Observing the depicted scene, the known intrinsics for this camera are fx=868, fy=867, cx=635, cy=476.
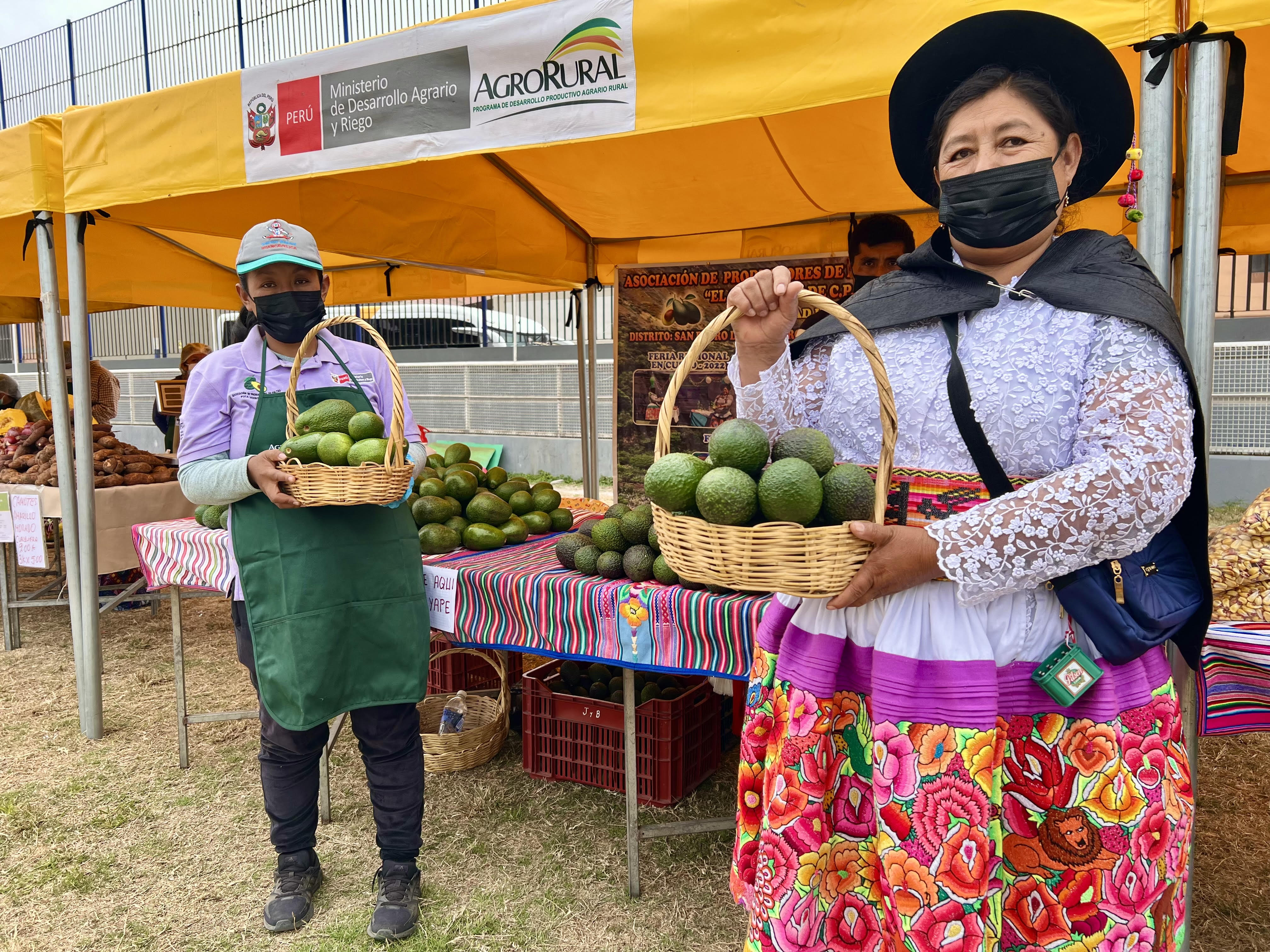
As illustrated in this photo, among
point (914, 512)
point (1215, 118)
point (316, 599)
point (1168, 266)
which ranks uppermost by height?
point (1215, 118)

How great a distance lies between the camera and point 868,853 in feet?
5.07

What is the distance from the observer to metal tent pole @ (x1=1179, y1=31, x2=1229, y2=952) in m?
1.95

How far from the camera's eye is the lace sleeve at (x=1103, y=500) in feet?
4.25

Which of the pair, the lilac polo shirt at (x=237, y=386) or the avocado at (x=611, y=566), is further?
the avocado at (x=611, y=566)

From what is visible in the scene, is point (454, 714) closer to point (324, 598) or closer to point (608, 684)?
point (608, 684)

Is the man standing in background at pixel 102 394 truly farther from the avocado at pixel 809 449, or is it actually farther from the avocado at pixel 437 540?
the avocado at pixel 809 449

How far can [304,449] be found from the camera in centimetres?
245

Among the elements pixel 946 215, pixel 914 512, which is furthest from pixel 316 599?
pixel 946 215

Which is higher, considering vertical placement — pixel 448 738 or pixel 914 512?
pixel 914 512

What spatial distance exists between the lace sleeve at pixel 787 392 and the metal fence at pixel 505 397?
38.2 ft

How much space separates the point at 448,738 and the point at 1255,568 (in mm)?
3152

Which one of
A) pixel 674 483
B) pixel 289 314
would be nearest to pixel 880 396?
pixel 674 483

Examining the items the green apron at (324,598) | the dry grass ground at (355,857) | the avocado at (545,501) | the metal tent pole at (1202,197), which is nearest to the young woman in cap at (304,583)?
the green apron at (324,598)

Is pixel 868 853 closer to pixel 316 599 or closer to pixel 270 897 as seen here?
pixel 316 599
